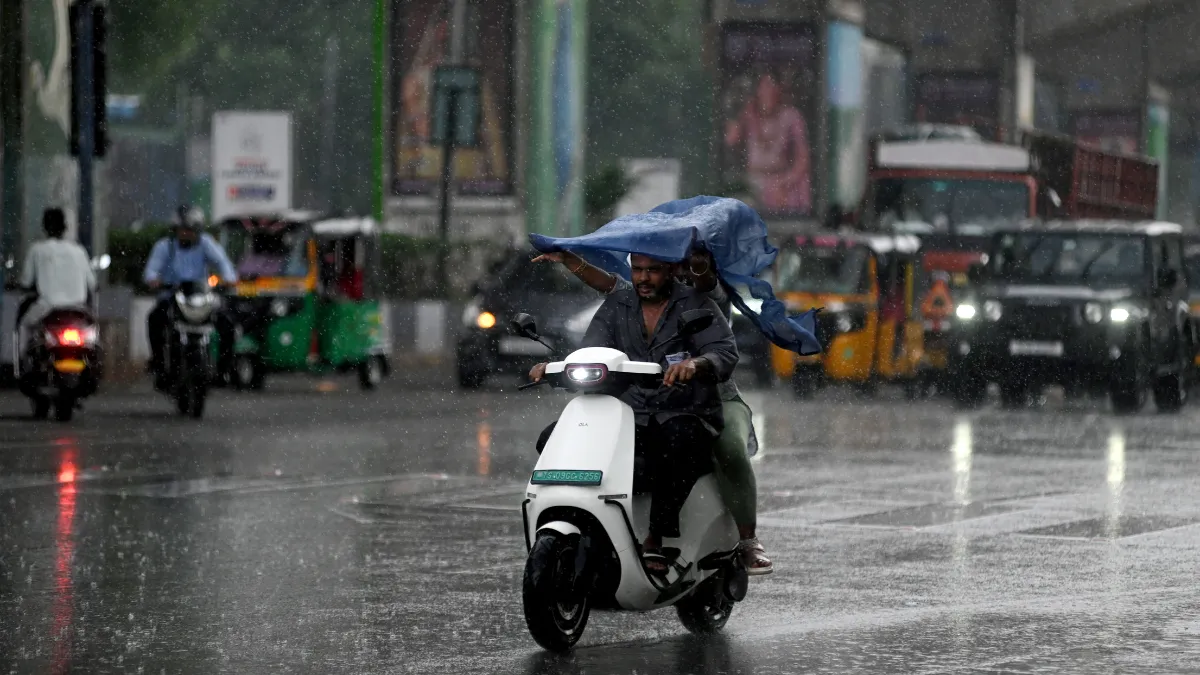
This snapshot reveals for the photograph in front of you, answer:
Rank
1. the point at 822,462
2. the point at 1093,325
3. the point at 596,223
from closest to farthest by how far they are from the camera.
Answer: the point at 822,462 < the point at 1093,325 < the point at 596,223

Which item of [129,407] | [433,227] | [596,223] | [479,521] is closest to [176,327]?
[129,407]

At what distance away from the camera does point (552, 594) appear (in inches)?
318

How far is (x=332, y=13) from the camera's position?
8856 cm

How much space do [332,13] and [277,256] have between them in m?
62.2

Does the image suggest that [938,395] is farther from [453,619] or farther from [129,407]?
[453,619]

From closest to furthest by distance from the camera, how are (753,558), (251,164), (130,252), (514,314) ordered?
(753,558) < (514,314) < (130,252) < (251,164)

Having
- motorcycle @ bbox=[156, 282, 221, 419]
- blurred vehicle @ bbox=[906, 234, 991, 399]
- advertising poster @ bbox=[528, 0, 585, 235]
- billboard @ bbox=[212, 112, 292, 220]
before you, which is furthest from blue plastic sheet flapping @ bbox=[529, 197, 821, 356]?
advertising poster @ bbox=[528, 0, 585, 235]

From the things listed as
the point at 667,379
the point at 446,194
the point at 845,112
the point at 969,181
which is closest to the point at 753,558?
the point at 667,379

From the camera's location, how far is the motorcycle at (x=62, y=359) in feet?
63.9

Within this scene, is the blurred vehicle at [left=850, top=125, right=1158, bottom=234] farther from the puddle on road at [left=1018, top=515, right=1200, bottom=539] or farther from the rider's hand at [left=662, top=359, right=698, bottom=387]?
the rider's hand at [left=662, top=359, right=698, bottom=387]

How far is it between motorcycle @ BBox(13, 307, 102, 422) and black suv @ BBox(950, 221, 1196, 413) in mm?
9768

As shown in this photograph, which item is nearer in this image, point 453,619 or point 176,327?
point 453,619

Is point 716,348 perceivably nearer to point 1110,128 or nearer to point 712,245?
point 712,245

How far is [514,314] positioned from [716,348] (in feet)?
60.7
